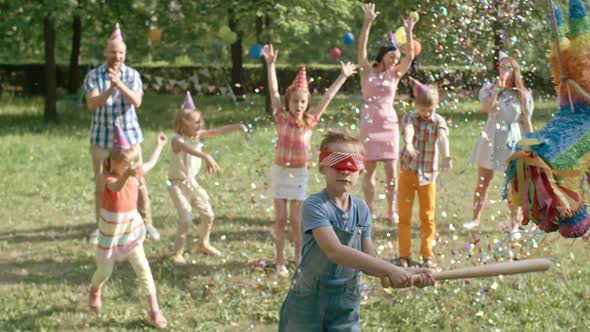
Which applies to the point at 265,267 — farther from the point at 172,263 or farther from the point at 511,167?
the point at 511,167

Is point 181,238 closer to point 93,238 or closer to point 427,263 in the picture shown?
point 93,238

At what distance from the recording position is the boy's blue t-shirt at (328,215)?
11.2 feet

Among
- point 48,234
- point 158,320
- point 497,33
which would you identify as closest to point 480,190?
point 497,33

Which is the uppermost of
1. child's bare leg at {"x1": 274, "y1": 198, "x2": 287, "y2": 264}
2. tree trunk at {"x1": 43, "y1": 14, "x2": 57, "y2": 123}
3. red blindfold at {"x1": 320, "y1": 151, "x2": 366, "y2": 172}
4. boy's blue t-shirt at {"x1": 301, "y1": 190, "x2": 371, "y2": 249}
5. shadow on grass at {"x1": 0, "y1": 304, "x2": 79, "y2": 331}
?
tree trunk at {"x1": 43, "y1": 14, "x2": 57, "y2": 123}

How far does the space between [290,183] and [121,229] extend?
1.46 metres

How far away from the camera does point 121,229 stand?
5305 mm

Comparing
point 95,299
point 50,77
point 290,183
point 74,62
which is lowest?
point 95,299

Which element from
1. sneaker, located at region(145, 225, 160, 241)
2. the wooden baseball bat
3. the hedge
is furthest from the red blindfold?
the hedge

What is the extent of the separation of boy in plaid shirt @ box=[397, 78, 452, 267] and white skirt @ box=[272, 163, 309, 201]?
2.84ft

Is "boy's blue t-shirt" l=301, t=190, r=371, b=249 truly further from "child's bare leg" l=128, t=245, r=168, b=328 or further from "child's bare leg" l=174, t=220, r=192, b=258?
"child's bare leg" l=174, t=220, r=192, b=258

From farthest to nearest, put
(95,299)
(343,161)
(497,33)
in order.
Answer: (497,33) → (95,299) → (343,161)

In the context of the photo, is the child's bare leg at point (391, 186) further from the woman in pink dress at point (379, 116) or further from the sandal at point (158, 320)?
the sandal at point (158, 320)

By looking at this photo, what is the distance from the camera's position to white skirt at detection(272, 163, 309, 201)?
242 inches

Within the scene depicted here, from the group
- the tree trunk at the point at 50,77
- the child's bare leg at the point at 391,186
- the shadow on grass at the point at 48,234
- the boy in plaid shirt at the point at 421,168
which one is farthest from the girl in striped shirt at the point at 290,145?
the tree trunk at the point at 50,77
